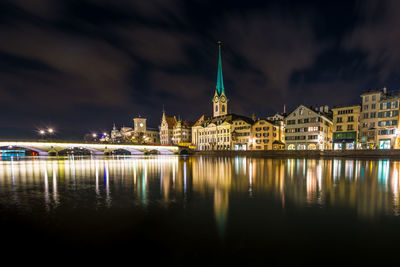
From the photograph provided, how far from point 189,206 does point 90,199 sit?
5023 millimetres

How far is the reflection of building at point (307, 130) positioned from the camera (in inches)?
Result: 2496

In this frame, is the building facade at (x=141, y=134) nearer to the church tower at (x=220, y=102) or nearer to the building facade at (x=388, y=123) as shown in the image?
Answer: the church tower at (x=220, y=102)

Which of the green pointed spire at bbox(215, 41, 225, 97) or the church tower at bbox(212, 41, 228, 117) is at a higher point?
the green pointed spire at bbox(215, 41, 225, 97)

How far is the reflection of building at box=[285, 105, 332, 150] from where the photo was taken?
6341 centimetres

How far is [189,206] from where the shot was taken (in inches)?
323

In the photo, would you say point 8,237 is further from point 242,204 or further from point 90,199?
point 242,204

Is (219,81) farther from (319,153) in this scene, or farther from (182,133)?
(319,153)

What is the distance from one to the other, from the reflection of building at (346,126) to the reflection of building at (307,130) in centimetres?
414

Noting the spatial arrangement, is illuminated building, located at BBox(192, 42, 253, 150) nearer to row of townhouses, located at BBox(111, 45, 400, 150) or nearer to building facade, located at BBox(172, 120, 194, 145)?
row of townhouses, located at BBox(111, 45, 400, 150)

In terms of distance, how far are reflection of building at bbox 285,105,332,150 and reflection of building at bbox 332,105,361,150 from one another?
414 centimetres

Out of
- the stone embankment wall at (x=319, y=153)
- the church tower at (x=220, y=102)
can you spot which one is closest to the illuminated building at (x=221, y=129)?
the church tower at (x=220, y=102)

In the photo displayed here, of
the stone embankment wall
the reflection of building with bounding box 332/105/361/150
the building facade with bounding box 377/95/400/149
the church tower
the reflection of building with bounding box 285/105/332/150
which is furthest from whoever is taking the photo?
the church tower

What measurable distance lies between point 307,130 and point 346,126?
34.2 ft

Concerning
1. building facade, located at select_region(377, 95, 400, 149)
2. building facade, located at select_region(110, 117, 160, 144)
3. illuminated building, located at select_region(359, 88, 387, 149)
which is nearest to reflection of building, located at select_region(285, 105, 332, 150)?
illuminated building, located at select_region(359, 88, 387, 149)
